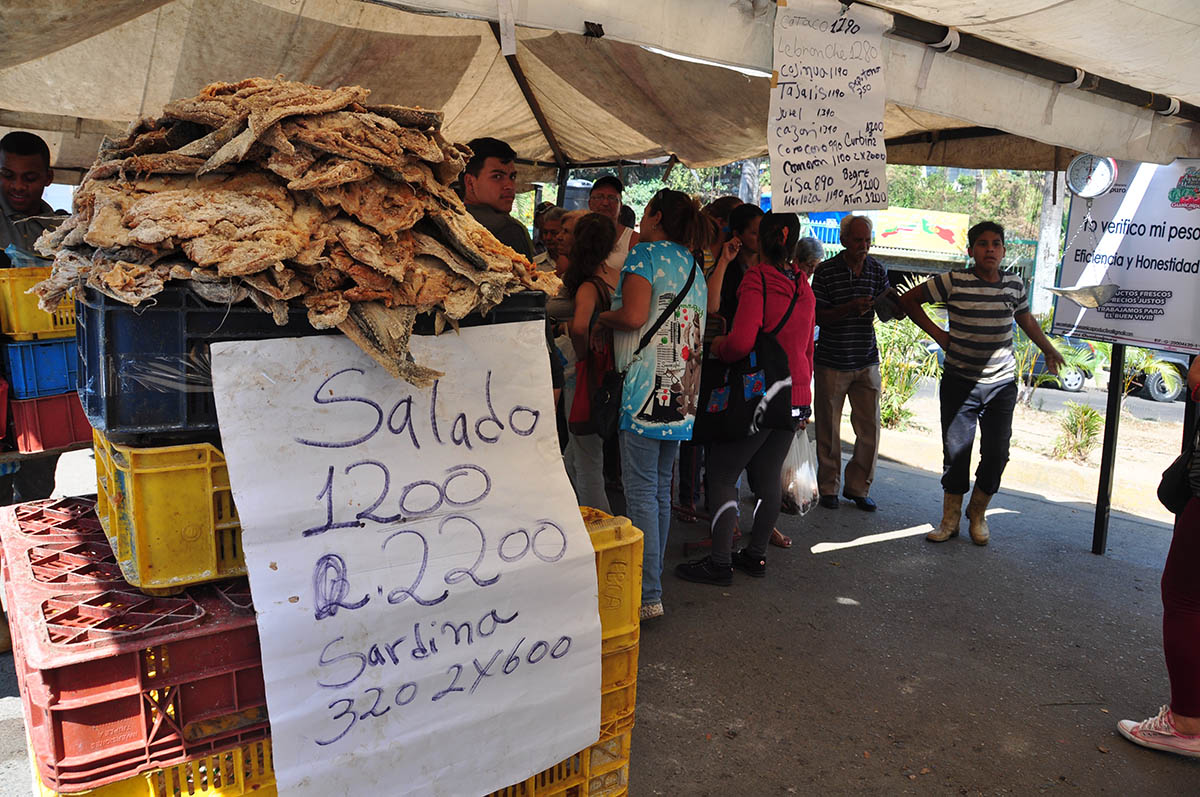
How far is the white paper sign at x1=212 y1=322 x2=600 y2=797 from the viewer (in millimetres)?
1606

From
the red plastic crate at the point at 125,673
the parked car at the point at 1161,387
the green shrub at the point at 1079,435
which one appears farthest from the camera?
the parked car at the point at 1161,387

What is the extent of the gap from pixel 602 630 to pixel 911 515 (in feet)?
15.7

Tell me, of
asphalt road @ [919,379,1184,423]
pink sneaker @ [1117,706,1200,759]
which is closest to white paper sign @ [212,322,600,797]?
pink sneaker @ [1117,706,1200,759]

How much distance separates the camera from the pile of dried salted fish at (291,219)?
1.60 m

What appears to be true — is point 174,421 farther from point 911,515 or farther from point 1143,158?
point 911,515

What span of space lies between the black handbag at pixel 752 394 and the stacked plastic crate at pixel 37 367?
113 inches

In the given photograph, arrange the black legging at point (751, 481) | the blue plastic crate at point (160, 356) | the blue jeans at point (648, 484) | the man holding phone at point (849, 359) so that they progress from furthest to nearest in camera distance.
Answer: the man holding phone at point (849, 359)
the black legging at point (751, 481)
the blue jeans at point (648, 484)
the blue plastic crate at point (160, 356)

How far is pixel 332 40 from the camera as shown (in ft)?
14.3

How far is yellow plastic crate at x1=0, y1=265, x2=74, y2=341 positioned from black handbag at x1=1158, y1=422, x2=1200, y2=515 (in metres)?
4.36

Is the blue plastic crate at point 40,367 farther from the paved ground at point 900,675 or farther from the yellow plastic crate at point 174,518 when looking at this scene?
Result: the yellow plastic crate at point 174,518

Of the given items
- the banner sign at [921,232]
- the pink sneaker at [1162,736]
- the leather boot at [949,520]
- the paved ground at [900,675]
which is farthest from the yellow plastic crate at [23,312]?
the banner sign at [921,232]

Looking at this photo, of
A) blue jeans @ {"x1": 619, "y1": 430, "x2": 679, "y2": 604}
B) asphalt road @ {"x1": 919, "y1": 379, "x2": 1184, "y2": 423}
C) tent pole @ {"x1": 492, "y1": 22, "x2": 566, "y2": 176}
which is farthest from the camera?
asphalt road @ {"x1": 919, "y1": 379, "x2": 1184, "y2": 423}

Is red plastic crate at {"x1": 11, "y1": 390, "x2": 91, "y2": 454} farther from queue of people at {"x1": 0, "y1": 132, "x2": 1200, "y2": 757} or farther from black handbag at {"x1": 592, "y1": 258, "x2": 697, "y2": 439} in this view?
black handbag at {"x1": 592, "y1": 258, "x2": 697, "y2": 439}

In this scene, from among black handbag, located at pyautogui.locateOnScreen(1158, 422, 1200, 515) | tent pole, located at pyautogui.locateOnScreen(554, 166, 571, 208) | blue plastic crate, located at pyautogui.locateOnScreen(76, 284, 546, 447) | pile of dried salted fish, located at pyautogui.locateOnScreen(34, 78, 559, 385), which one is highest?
tent pole, located at pyautogui.locateOnScreen(554, 166, 571, 208)
